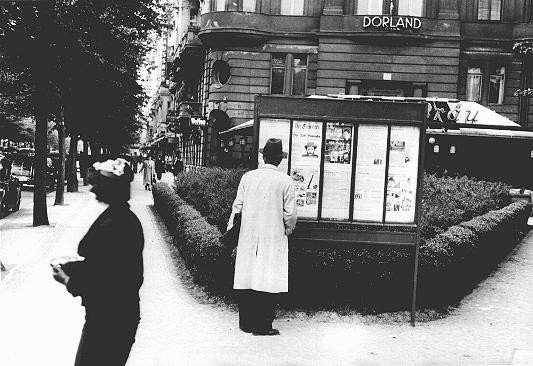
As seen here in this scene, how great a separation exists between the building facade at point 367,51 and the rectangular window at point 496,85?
0.04 metres

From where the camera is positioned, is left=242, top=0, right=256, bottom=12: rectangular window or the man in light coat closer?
the man in light coat

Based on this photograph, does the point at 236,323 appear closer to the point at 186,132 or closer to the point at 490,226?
the point at 490,226

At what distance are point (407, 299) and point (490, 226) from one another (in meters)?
4.22

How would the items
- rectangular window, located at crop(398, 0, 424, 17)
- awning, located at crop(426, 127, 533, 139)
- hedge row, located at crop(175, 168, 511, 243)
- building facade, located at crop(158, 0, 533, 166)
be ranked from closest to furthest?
hedge row, located at crop(175, 168, 511, 243)
awning, located at crop(426, 127, 533, 139)
building facade, located at crop(158, 0, 533, 166)
rectangular window, located at crop(398, 0, 424, 17)

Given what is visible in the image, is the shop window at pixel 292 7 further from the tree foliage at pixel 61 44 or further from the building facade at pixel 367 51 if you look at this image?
the tree foliage at pixel 61 44

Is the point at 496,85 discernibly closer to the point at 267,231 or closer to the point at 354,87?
the point at 354,87

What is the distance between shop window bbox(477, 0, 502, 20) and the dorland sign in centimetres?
328

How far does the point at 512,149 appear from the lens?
32.8 metres

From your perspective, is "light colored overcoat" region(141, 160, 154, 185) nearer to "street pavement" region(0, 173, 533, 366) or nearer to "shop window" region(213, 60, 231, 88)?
"shop window" region(213, 60, 231, 88)

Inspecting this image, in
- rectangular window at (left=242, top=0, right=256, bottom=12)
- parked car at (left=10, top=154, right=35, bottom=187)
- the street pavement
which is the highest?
rectangular window at (left=242, top=0, right=256, bottom=12)

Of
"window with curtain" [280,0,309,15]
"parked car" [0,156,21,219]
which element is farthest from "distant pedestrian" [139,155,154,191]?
"parked car" [0,156,21,219]

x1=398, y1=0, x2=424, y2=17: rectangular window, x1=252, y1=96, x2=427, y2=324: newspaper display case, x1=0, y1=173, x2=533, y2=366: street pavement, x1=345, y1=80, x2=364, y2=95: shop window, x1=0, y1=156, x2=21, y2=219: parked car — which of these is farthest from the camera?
x1=398, y1=0, x2=424, y2=17: rectangular window

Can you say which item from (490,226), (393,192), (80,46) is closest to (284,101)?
(393,192)

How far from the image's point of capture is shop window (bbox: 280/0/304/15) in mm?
35094
